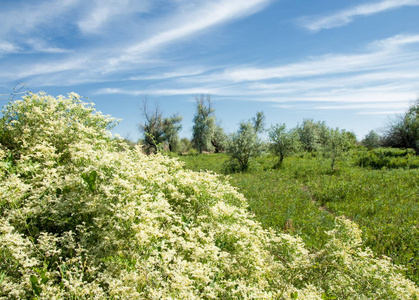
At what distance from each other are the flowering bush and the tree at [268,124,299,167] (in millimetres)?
19105

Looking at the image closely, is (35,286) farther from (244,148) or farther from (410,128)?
(410,128)

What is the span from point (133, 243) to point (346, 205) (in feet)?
34.5

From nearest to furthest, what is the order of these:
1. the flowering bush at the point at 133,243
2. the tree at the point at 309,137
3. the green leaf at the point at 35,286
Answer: the green leaf at the point at 35,286
the flowering bush at the point at 133,243
the tree at the point at 309,137

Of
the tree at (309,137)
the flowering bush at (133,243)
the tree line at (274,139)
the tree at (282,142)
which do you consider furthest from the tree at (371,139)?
the flowering bush at (133,243)

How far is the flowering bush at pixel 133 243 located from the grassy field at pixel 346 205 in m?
3.00

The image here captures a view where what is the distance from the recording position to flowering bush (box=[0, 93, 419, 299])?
220 cm

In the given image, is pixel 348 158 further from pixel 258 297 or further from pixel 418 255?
pixel 258 297

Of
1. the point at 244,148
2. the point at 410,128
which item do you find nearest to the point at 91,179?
the point at 244,148

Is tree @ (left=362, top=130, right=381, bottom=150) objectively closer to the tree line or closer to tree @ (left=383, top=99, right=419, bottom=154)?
the tree line

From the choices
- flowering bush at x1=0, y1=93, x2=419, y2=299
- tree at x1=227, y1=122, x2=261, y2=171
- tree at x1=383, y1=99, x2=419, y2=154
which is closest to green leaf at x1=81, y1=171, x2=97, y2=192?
flowering bush at x1=0, y1=93, x2=419, y2=299

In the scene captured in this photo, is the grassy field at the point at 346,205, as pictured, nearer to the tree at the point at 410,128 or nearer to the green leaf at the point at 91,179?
the green leaf at the point at 91,179

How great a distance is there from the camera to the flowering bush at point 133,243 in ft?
7.23

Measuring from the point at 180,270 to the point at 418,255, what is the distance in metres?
7.14

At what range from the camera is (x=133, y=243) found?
2342 millimetres
